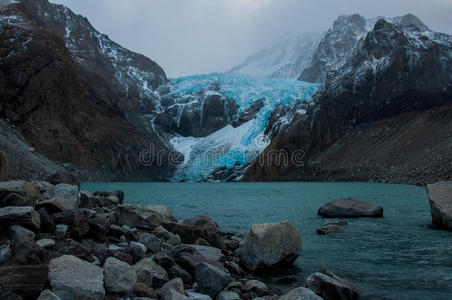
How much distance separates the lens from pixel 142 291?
5.43 m

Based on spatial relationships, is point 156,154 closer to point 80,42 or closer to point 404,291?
point 80,42

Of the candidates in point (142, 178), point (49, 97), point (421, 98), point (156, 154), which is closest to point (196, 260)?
point (49, 97)

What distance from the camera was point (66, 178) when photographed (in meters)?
21.5

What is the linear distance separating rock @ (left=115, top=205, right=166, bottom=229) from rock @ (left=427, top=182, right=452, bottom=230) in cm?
992

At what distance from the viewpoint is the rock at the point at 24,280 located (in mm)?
4316

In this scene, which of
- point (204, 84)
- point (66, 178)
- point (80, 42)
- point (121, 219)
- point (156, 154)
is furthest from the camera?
point (204, 84)

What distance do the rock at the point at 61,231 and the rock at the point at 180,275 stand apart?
2116 mm

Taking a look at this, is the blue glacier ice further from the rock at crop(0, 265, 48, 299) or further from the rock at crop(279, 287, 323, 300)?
the rock at crop(0, 265, 48, 299)

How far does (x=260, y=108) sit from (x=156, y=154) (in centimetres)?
3666

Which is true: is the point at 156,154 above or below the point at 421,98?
below

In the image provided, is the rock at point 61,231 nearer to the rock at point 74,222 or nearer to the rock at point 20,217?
the rock at point 74,222

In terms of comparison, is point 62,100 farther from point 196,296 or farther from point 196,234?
point 196,296

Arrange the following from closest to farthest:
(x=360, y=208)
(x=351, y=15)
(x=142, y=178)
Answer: (x=360, y=208)
(x=142, y=178)
(x=351, y=15)

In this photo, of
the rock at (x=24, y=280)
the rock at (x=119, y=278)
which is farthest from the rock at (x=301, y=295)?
the rock at (x=24, y=280)
